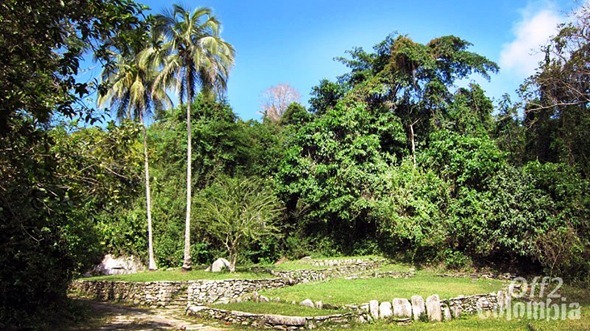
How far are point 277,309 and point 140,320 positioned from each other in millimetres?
3924

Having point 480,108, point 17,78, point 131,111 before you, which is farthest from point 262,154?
point 17,78

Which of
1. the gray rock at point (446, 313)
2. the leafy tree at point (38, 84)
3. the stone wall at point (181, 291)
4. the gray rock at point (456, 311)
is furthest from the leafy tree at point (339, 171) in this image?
the leafy tree at point (38, 84)

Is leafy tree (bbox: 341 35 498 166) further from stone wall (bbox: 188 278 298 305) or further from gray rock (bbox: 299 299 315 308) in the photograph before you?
gray rock (bbox: 299 299 315 308)

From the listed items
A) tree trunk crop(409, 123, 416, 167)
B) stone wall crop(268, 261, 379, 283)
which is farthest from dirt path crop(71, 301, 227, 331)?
tree trunk crop(409, 123, 416, 167)

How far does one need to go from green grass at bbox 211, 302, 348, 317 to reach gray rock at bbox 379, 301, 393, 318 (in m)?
0.82

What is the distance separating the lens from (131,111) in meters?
21.1

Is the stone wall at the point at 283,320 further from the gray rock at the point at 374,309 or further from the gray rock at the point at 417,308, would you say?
the gray rock at the point at 417,308

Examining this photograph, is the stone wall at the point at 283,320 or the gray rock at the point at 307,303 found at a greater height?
the gray rock at the point at 307,303

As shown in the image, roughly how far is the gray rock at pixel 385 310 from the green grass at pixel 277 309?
821mm

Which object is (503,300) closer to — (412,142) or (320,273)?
(320,273)

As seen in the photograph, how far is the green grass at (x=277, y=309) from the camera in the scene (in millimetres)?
9866

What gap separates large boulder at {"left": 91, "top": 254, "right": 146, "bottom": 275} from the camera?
23.9 metres

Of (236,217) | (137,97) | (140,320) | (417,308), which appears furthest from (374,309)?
(137,97)

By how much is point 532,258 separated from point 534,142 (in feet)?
20.8
